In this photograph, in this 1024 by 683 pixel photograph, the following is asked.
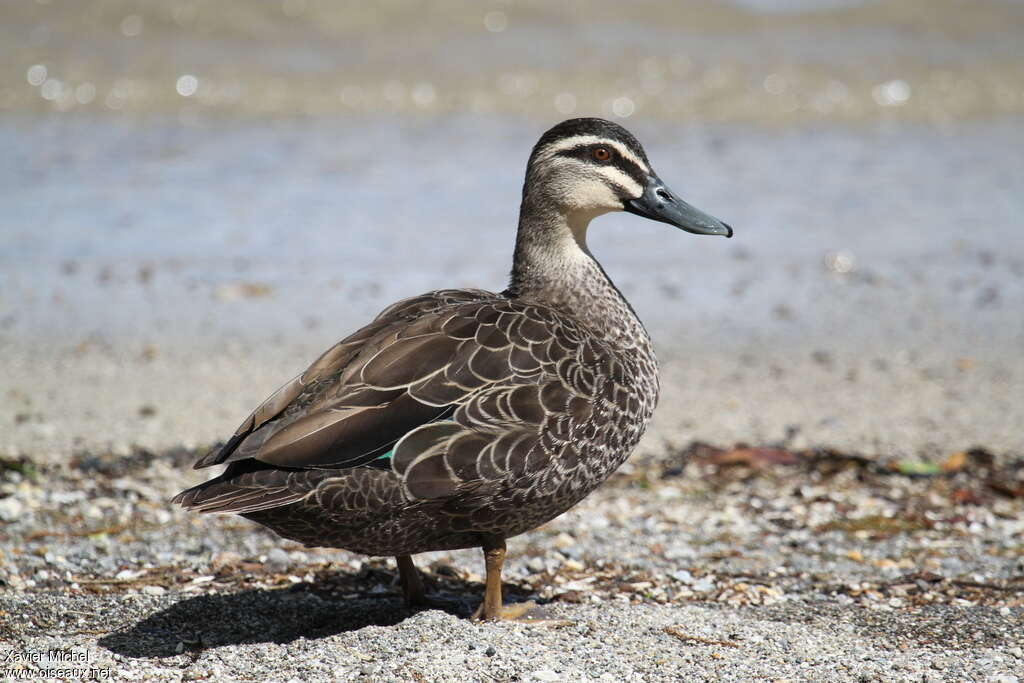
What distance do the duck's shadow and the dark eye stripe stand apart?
178cm

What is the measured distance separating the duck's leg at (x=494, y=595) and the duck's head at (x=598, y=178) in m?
1.41

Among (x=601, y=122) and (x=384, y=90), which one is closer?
(x=601, y=122)

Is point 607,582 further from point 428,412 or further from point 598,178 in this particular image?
point 598,178

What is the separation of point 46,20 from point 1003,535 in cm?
1558

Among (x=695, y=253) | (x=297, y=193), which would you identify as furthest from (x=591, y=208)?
(x=297, y=193)

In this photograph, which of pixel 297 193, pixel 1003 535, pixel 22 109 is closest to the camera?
pixel 1003 535

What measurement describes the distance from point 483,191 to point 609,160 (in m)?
6.88

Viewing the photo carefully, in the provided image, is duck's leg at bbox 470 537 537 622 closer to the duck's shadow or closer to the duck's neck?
the duck's shadow

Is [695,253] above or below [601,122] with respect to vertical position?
below

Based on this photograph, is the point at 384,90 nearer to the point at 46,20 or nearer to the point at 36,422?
the point at 46,20

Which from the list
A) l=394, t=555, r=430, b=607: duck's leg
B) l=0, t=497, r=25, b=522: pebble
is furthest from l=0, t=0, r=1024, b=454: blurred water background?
l=394, t=555, r=430, b=607: duck's leg

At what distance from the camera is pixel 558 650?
13.5 feet

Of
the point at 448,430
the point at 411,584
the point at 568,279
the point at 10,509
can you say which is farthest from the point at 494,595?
the point at 10,509

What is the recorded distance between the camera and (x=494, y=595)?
448cm
